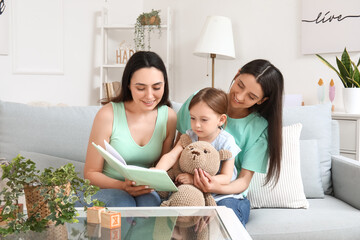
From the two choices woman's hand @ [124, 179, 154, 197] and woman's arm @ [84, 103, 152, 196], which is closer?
woman's hand @ [124, 179, 154, 197]

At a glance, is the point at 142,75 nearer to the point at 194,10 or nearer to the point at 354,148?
the point at 354,148

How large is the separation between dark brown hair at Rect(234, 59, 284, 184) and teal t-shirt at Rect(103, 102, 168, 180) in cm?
45

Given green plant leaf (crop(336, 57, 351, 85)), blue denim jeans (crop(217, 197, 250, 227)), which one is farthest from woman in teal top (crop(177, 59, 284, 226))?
green plant leaf (crop(336, 57, 351, 85))

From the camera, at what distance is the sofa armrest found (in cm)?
203

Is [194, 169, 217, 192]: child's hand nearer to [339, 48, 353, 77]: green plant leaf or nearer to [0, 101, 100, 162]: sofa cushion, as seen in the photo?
[0, 101, 100, 162]: sofa cushion

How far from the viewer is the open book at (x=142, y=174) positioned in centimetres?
133

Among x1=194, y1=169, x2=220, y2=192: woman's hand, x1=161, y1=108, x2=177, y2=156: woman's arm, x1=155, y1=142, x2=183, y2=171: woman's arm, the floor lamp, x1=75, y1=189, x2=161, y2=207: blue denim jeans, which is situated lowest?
x1=75, y1=189, x2=161, y2=207: blue denim jeans

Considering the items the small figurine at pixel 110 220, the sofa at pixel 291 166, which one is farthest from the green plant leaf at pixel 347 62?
the small figurine at pixel 110 220

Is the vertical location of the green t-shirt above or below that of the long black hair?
below

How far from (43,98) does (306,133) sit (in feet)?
9.86

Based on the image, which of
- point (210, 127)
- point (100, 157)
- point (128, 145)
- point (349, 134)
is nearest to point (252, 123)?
point (210, 127)

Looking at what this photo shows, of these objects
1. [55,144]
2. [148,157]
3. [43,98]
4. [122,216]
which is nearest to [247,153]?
[148,157]

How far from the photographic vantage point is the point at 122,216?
1.31 meters

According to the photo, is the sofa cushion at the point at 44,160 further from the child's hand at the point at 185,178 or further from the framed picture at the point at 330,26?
the framed picture at the point at 330,26
